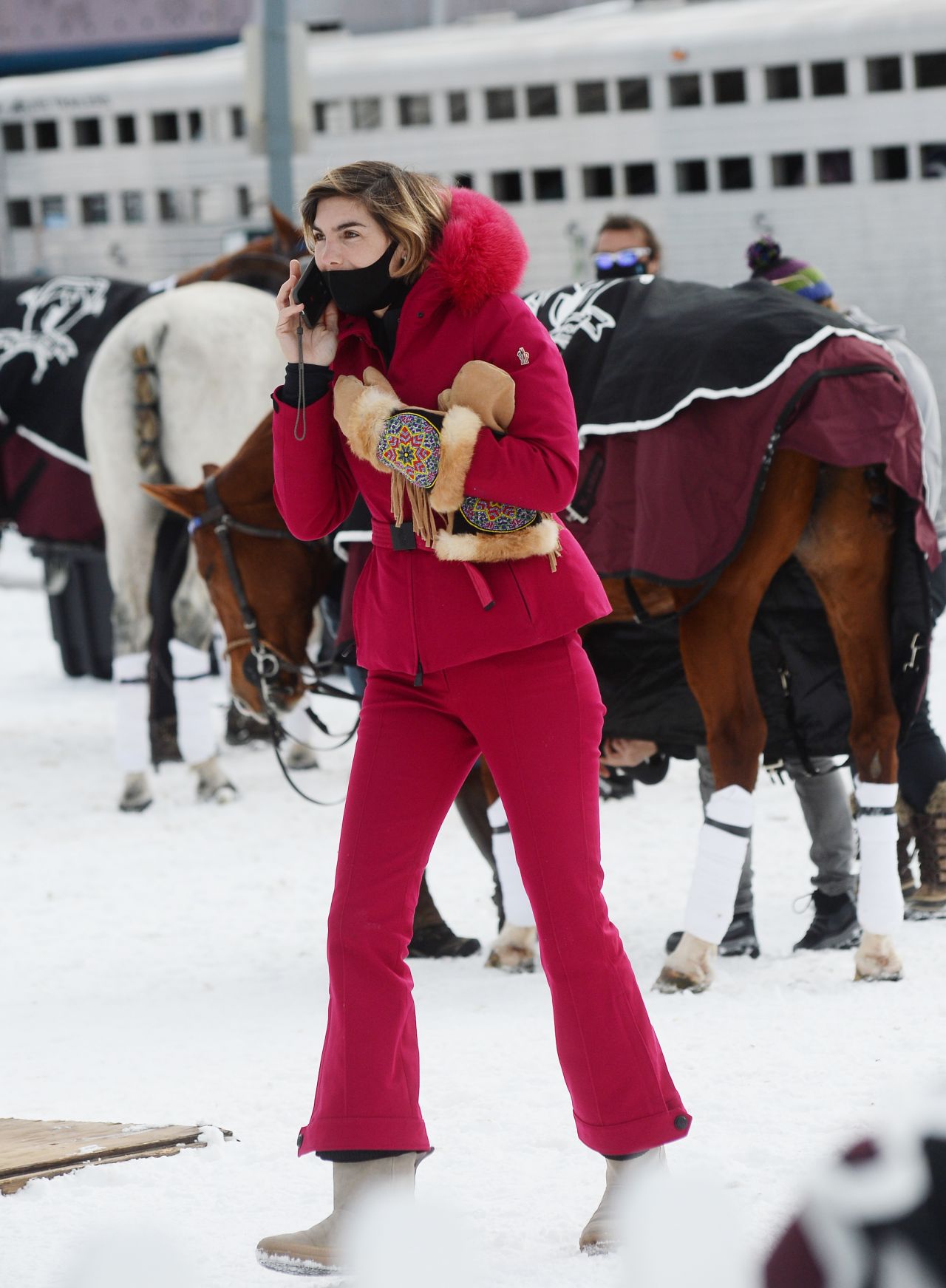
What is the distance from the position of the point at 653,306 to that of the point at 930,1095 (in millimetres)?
3937

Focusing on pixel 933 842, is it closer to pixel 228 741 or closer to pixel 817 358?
pixel 817 358

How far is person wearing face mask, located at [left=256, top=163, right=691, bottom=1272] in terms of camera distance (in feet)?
9.11

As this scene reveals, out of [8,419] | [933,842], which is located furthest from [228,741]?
[933,842]

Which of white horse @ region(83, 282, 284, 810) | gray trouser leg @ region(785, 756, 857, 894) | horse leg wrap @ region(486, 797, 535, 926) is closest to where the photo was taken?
horse leg wrap @ region(486, 797, 535, 926)

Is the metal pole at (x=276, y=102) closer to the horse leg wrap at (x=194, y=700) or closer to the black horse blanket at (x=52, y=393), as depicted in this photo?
the black horse blanket at (x=52, y=393)

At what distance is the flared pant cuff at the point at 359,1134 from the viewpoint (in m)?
2.75

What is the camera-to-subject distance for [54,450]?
867 centimetres

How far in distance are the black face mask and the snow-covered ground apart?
1495 mm

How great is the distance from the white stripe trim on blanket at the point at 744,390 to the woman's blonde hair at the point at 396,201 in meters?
1.65

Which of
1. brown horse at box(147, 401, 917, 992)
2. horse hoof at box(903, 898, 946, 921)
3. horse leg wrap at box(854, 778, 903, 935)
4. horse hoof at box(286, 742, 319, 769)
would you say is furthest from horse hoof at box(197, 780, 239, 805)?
horse leg wrap at box(854, 778, 903, 935)

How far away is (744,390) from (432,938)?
6.04ft

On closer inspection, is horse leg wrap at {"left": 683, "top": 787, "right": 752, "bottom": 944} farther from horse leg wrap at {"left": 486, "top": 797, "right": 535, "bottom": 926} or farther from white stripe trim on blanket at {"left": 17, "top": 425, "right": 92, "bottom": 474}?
white stripe trim on blanket at {"left": 17, "top": 425, "right": 92, "bottom": 474}

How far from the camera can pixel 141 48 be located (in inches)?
1021

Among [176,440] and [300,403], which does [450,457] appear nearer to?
[300,403]
